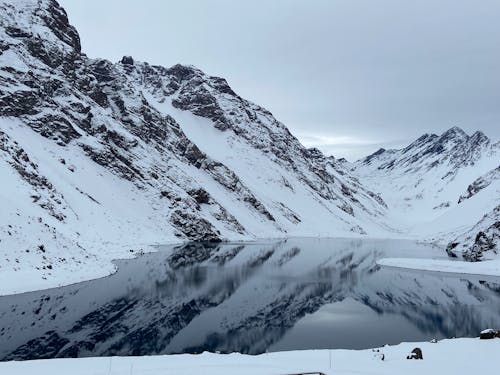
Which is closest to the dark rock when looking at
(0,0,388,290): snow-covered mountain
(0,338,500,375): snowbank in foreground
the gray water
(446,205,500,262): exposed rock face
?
(0,0,388,290): snow-covered mountain

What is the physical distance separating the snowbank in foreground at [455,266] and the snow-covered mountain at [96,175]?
4360 cm

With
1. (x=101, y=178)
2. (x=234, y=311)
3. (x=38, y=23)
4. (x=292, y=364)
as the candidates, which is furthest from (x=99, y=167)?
(x=292, y=364)

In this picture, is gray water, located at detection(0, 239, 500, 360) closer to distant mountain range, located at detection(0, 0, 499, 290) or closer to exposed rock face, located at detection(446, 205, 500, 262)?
distant mountain range, located at detection(0, 0, 499, 290)

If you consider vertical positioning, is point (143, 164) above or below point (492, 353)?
above

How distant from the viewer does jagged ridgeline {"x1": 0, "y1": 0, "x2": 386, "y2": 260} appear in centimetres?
6319

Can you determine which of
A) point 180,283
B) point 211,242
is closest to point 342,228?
point 211,242

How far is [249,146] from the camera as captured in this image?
622 feet

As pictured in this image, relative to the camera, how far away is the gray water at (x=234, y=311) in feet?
85.4

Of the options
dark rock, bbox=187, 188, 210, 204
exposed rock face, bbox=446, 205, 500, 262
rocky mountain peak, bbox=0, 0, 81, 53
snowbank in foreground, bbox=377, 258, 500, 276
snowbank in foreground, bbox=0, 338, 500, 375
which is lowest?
snowbank in foreground, bbox=0, 338, 500, 375

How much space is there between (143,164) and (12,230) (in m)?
67.5

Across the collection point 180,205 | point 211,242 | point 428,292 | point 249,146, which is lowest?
point 428,292

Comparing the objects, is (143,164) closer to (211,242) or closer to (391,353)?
(211,242)

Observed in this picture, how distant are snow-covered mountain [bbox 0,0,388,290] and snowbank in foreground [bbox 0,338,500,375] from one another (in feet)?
69.2

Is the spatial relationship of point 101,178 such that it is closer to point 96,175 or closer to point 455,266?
point 96,175
